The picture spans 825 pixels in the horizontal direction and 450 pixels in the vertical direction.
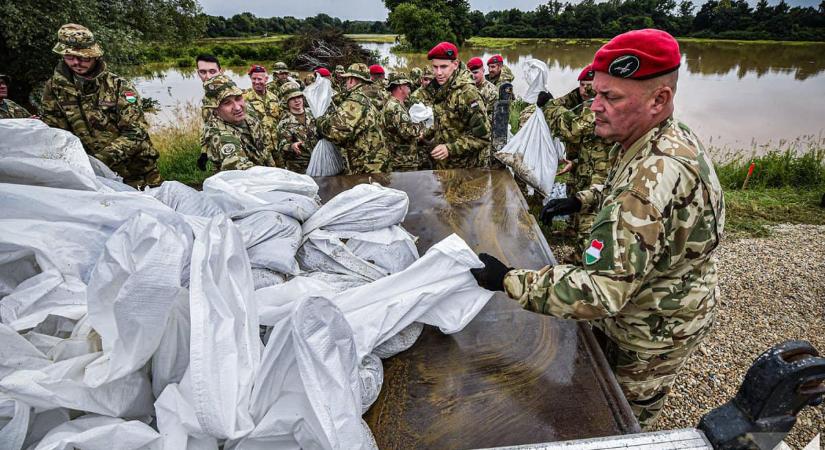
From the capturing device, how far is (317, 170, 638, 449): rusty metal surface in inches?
49.6

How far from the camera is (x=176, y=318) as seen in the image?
1149 mm

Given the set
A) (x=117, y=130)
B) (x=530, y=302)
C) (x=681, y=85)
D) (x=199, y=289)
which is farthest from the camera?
(x=681, y=85)

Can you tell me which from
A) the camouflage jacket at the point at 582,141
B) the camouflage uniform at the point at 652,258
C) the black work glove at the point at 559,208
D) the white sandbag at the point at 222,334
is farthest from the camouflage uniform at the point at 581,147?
the white sandbag at the point at 222,334

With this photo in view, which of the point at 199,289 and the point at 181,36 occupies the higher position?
the point at 181,36

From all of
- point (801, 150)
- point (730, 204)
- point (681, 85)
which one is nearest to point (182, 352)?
point (730, 204)

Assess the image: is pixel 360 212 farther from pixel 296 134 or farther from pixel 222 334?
pixel 296 134

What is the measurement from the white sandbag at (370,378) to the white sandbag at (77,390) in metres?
0.60

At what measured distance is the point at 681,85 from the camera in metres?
15.8

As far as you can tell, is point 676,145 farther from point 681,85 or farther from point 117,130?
point 681,85

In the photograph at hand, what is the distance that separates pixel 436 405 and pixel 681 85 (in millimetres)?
18978

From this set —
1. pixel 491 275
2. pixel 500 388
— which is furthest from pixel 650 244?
pixel 500 388

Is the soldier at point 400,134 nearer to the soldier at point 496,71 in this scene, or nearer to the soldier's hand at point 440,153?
the soldier's hand at point 440,153

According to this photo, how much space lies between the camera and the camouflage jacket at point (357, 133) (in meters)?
4.06

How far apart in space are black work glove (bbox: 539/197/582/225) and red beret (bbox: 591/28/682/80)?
3.18 ft
